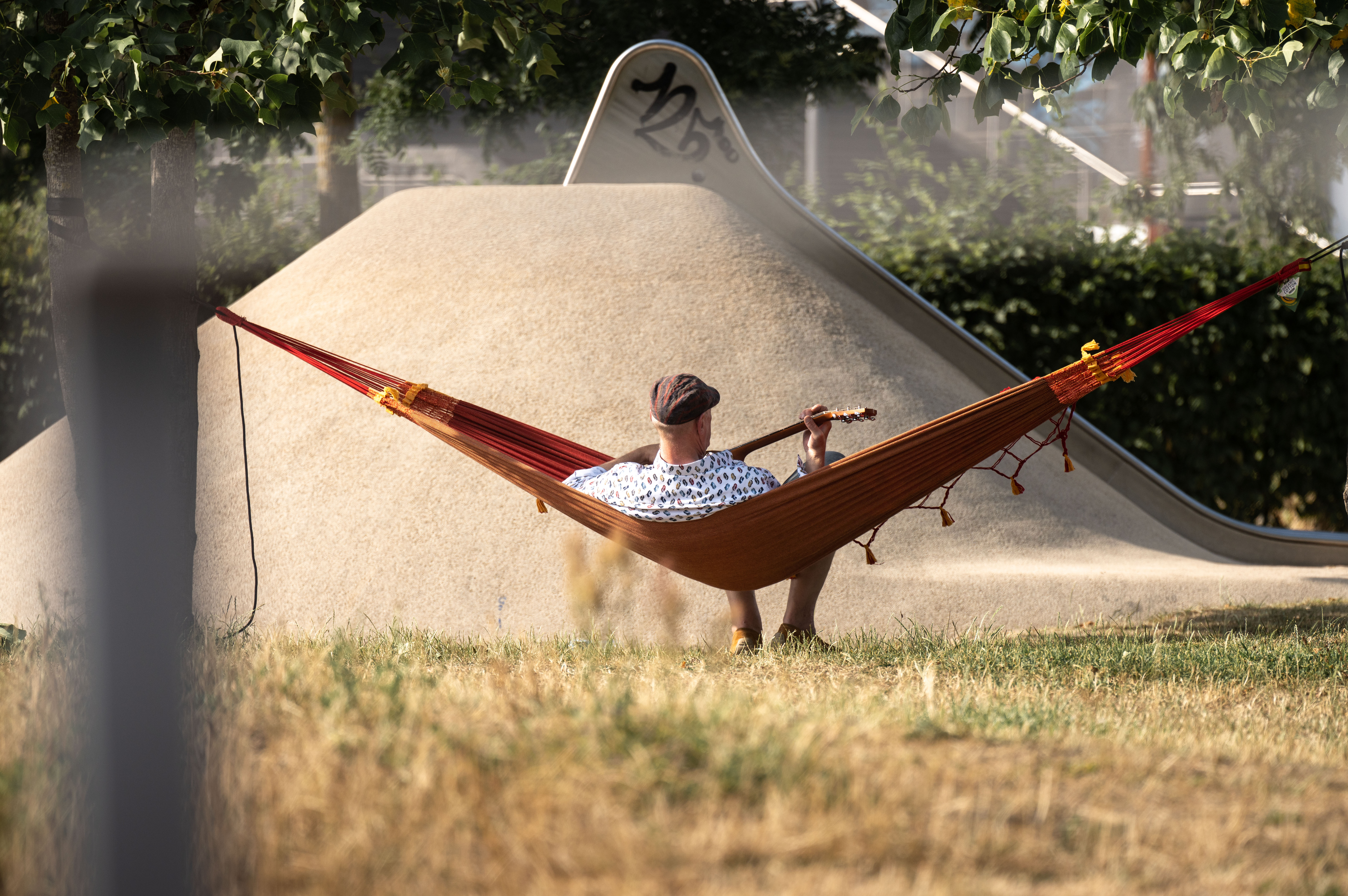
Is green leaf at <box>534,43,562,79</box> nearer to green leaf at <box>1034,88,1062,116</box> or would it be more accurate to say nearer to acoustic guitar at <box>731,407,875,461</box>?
acoustic guitar at <box>731,407,875,461</box>

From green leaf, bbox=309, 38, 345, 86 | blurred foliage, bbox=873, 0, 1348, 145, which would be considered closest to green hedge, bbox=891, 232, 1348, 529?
blurred foliage, bbox=873, 0, 1348, 145

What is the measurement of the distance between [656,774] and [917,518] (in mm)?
3900

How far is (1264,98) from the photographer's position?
11.2 feet

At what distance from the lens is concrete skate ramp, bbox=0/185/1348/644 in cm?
509

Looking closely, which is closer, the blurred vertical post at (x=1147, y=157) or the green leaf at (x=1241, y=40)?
the green leaf at (x=1241, y=40)

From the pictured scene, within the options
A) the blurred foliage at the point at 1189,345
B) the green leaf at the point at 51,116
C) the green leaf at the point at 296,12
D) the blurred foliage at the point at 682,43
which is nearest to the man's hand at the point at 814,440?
the green leaf at the point at 296,12

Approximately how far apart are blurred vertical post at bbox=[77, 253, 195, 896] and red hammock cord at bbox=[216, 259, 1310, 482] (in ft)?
1.19

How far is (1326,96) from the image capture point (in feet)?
11.4

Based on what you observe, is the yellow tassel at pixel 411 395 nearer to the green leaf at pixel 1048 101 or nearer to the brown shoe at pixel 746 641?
the brown shoe at pixel 746 641

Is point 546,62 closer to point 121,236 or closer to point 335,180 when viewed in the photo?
point 335,180

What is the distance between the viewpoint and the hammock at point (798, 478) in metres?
3.41

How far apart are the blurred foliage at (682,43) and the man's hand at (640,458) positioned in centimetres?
710

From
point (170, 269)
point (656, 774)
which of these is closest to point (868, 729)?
point (656, 774)

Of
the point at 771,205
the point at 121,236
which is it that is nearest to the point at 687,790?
the point at 771,205
